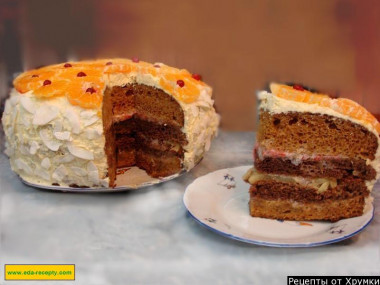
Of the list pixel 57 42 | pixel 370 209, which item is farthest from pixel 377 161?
pixel 57 42

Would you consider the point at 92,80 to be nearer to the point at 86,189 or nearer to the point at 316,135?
the point at 86,189

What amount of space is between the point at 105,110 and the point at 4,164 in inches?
31.4

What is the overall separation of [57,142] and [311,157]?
1345 millimetres

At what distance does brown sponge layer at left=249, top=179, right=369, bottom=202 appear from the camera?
8.14 ft

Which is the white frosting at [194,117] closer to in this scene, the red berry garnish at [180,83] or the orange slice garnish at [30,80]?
the red berry garnish at [180,83]

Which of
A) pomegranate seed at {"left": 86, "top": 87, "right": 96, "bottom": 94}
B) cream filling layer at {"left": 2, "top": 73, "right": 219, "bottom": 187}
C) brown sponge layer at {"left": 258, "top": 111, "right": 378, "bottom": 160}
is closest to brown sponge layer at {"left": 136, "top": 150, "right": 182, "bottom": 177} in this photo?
cream filling layer at {"left": 2, "top": 73, "right": 219, "bottom": 187}

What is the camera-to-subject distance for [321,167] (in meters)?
2.47

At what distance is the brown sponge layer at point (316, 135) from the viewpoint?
7.81 feet

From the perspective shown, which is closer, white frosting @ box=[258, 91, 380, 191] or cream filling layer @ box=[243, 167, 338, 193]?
white frosting @ box=[258, 91, 380, 191]

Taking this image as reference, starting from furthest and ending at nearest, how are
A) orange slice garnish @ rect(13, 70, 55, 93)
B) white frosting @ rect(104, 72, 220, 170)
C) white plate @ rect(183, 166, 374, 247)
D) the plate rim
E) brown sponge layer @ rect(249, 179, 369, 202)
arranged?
1. white frosting @ rect(104, 72, 220, 170)
2. orange slice garnish @ rect(13, 70, 55, 93)
3. the plate rim
4. brown sponge layer @ rect(249, 179, 369, 202)
5. white plate @ rect(183, 166, 374, 247)

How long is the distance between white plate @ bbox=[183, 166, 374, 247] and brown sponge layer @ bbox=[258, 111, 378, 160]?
335 millimetres

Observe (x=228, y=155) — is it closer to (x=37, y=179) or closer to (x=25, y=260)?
(x=37, y=179)

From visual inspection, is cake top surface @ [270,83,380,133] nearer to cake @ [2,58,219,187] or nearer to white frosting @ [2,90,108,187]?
cake @ [2,58,219,187]

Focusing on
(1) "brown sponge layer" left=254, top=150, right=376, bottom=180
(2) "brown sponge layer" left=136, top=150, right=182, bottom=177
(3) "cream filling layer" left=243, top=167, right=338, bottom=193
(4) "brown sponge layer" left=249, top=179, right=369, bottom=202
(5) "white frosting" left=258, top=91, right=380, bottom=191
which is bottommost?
(2) "brown sponge layer" left=136, top=150, right=182, bottom=177
